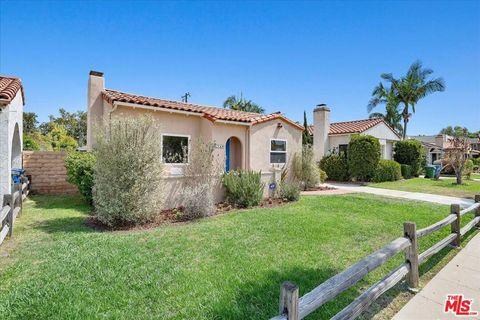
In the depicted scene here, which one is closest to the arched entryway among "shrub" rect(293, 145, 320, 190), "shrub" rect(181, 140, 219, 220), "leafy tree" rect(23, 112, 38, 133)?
"shrub" rect(181, 140, 219, 220)

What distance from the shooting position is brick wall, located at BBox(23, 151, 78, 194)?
45.1 ft

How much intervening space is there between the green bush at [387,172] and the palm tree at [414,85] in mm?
14137

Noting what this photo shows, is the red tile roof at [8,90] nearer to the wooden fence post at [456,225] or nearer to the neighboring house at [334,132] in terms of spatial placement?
the wooden fence post at [456,225]

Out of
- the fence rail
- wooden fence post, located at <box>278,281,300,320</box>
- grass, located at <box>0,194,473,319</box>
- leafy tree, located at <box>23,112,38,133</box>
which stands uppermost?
leafy tree, located at <box>23,112,38,133</box>

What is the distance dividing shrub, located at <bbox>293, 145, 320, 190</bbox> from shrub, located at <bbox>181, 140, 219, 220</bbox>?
24.6ft

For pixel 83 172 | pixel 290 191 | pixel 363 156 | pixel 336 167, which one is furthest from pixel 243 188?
pixel 336 167

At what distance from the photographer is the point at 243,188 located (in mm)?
11961

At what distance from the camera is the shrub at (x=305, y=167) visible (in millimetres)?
17453

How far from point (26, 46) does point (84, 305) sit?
16469mm

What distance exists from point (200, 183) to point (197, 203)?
108 centimetres

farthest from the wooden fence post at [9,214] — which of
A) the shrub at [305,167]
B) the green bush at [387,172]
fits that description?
the green bush at [387,172]

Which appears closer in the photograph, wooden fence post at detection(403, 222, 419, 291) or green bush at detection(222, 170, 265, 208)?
wooden fence post at detection(403, 222, 419, 291)

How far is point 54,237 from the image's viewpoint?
6.83 m

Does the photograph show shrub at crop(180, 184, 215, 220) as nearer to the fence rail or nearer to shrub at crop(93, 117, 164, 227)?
shrub at crop(93, 117, 164, 227)
